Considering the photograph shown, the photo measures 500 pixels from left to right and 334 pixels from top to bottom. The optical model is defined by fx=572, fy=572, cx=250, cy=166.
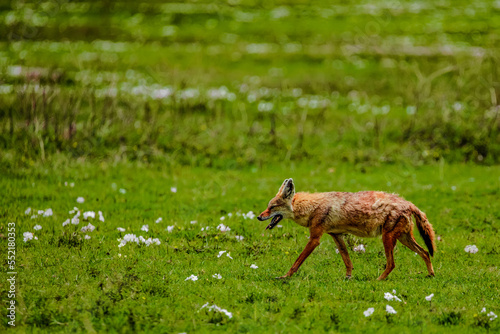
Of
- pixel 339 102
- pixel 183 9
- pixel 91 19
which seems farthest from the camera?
pixel 183 9

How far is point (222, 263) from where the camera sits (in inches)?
399

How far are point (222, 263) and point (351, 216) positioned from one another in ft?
8.21

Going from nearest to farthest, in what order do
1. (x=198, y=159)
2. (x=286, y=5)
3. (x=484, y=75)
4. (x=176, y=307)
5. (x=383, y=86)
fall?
1. (x=176, y=307)
2. (x=198, y=159)
3. (x=484, y=75)
4. (x=383, y=86)
5. (x=286, y=5)

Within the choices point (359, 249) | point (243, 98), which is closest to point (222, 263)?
point (359, 249)

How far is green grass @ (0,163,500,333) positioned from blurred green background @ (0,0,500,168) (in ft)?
6.99

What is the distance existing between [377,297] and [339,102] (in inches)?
703

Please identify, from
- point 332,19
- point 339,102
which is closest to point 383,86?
point 339,102

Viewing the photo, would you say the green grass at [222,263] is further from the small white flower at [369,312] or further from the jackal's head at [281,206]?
the jackal's head at [281,206]

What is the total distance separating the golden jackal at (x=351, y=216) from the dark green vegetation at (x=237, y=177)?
641 mm

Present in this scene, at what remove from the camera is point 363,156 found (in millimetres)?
18750

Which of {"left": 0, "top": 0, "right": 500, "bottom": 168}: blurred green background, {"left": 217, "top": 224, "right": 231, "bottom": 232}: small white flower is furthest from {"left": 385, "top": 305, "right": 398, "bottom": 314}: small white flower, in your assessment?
{"left": 0, "top": 0, "right": 500, "bottom": 168}: blurred green background

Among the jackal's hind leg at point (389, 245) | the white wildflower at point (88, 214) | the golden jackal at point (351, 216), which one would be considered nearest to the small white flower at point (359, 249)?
the golden jackal at point (351, 216)

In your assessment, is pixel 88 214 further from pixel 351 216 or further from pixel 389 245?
pixel 389 245

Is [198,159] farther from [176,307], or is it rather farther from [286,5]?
[286,5]
